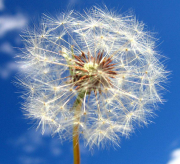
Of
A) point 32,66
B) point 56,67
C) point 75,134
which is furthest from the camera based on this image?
point 32,66

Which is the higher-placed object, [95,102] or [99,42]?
[99,42]

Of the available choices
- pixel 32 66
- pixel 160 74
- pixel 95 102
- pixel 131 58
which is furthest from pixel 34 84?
pixel 160 74

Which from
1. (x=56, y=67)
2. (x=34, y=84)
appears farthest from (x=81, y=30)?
(x=34, y=84)

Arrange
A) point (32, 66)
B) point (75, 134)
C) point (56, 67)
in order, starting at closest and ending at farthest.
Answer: point (75, 134), point (56, 67), point (32, 66)

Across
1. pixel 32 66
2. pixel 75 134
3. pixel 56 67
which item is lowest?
pixel 75 134

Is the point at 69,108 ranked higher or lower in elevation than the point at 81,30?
lower

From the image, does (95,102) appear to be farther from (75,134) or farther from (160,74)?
(160,74)

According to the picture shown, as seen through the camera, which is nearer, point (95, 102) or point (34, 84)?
point (95, 102)

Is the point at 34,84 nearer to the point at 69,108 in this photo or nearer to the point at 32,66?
the point at 32,66

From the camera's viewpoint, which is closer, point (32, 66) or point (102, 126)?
point (102, 126)
